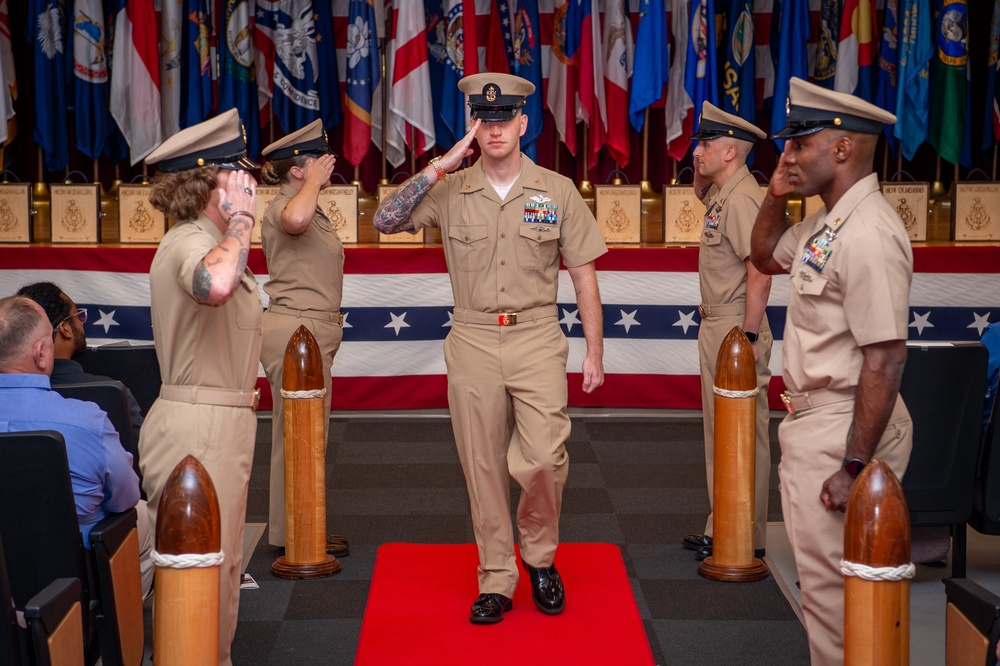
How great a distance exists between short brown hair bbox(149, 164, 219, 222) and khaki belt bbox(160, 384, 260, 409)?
0.39 meters

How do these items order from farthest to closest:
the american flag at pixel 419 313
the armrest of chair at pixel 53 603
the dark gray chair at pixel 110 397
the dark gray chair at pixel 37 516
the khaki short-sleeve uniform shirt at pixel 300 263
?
the american flag at pixel 419 313, the khaki short-sleeve uniform shirt at pixel 300 263, the dark gray chair at pixel 110 397, the dark gray chair at pixel 37 516, the armrest of chair at pixel 53 603

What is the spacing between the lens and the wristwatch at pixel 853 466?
2.41m

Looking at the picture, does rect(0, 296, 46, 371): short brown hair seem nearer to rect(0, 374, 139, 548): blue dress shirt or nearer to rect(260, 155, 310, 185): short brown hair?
rect(0, 374, 139, 548): blue dress shirt

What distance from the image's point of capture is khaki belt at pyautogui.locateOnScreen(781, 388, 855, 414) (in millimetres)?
2521

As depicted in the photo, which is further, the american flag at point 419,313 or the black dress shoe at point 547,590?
the american flag at point 419,313

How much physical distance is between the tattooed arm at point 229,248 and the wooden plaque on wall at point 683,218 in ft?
15.1

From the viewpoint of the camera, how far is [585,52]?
23.9ft

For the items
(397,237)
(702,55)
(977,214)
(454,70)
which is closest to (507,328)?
(397,237)

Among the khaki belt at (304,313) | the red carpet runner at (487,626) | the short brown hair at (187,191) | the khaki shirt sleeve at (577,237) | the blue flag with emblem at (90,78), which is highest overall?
the blue flag with emblem at (90,78)

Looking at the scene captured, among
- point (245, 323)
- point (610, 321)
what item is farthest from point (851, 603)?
point (610, 321)

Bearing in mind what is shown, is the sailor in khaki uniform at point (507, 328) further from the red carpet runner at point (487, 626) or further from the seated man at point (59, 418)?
the seated man at point (59, 418)

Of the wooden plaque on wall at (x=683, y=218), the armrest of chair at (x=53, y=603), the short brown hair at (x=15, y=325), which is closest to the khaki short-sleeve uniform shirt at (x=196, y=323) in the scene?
the short brown hair at (x=15, y=325)

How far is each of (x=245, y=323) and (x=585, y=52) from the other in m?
5.02

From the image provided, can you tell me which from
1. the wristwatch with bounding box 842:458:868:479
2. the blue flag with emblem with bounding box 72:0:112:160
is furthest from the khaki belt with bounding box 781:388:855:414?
the blue flag with emblem with bounding box 72:0:112:160
